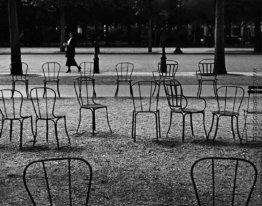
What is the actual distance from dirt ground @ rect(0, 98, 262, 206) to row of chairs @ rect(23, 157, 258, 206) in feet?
0.39

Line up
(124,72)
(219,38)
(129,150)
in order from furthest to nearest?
(124,72) → (219,38) → (129,150)

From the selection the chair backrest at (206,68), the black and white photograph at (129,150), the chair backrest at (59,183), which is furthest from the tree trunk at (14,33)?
the chair backrest at (59,183)

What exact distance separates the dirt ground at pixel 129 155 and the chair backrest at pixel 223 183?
4.6 inches

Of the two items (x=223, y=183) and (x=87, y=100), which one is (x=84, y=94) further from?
(x=223, y=183)

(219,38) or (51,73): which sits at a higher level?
(219,38)

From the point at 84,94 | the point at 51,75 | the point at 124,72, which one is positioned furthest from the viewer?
the point at 124,72

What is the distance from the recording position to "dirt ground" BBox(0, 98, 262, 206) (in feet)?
21.7

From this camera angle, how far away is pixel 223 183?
7.10m

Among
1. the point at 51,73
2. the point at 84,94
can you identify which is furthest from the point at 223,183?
the point at 51,73

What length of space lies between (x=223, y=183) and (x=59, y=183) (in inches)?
85.9

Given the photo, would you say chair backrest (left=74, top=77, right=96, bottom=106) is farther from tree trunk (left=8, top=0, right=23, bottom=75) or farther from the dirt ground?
tree trunk (left=8, top=0, right=23, bottom=75)

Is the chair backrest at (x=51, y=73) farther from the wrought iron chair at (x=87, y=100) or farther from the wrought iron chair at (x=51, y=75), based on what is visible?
the wrought iron chair at (x=87, y=100)

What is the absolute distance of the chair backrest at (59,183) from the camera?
253 inches

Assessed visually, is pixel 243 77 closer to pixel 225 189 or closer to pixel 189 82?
pixel 189 82
